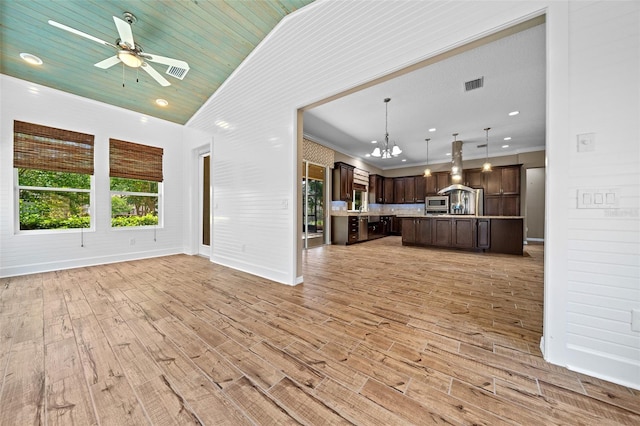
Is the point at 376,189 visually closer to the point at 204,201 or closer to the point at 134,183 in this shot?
the point at 204,201

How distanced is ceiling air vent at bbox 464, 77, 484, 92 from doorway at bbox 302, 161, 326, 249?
365cm

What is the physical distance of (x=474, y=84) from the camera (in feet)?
11.7

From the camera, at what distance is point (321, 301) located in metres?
2.54

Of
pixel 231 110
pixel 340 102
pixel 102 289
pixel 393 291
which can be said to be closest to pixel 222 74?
pixel 231 110

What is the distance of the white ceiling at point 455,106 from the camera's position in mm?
2984

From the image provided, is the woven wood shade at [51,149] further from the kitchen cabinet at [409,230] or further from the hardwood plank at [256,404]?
the kitchen cabinet at [409,230]

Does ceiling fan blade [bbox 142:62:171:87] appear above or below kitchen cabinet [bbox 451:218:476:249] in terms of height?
above

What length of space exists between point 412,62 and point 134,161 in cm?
537

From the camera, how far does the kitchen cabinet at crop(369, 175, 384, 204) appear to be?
9078 millimetres

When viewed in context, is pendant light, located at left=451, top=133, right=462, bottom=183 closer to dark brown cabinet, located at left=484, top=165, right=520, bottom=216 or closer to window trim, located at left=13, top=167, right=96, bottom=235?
dark brown cabinet, located at left=484, top=165, right=520, bottom=216

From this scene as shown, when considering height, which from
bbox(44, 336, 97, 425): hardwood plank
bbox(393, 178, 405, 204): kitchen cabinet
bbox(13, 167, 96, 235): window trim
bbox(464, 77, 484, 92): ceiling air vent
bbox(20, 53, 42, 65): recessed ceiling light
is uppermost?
bbox(20, 53, 42, 65): recessed ceiling light

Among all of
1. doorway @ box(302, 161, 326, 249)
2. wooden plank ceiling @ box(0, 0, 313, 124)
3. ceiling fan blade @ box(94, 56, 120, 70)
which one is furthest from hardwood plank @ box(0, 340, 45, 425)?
doorway @ box(302, 161, 326, 249)

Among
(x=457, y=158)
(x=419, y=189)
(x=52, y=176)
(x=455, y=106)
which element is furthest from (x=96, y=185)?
(x=419, y=189)

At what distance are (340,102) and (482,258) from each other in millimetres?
4492
